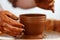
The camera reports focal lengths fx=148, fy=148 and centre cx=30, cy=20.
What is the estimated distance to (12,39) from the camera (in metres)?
0.78

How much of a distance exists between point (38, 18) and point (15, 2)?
1.36 ft

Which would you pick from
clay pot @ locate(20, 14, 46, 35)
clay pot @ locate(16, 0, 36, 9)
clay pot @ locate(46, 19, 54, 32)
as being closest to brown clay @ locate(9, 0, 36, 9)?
clay pot @ locate(16, 0, 36, 9)

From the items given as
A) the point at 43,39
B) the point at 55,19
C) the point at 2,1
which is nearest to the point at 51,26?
the point at 55,19

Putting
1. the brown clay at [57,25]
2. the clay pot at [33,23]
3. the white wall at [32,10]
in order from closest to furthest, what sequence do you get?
1. the clay pot at [33,23]
2. the brown clay at [57,25]
3. the white wall at [32,10]

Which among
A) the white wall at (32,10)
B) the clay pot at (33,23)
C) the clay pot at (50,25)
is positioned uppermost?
the white wall at (32,10)

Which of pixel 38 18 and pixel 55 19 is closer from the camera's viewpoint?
pixel 38 18

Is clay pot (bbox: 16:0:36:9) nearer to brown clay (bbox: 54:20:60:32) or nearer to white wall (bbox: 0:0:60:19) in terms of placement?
white wall (bbox: 0:0:60:19)

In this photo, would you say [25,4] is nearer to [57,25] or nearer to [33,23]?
[57,25]

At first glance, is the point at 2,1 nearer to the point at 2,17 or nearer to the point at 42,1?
the point at 42,1

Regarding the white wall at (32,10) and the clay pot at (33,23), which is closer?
the clay pot at (33,23)

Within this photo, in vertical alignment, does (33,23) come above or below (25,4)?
below

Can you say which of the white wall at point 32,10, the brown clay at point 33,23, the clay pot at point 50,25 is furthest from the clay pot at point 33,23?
the white wall at point 32,10

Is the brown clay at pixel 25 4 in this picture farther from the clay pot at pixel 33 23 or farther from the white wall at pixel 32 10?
the clay pot at pixel 33 23

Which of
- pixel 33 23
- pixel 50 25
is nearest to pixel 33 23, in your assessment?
pixel 33 23
